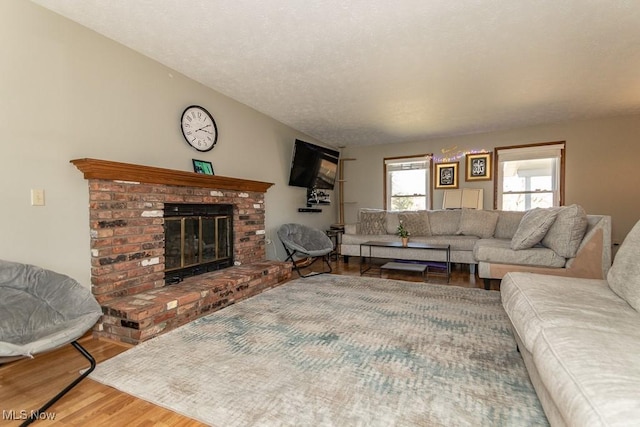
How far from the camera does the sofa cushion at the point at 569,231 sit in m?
2.90

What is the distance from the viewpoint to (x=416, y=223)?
510 centimetres

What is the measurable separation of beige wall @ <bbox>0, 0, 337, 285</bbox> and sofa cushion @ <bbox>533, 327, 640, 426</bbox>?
2.81 metres

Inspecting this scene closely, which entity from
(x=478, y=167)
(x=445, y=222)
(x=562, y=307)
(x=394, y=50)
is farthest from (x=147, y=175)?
(x=478, y=167)

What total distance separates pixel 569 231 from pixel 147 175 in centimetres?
387

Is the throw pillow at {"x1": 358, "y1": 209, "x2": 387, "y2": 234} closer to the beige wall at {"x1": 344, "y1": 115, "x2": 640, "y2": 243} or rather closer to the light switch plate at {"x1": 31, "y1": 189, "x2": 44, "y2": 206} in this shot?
the beige wall at {"x1": 344, "y1": 115, "x2": 640, "y2": 243}

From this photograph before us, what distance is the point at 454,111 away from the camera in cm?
427

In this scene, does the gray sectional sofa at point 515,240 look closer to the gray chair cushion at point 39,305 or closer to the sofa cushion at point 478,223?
the sofa cushion at point 478,223

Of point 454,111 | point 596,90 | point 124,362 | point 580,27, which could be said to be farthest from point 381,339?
point 596,90

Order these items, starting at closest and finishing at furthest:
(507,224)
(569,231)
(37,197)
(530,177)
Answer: (37,197) → (569,231) → (507,224) → (530,177)

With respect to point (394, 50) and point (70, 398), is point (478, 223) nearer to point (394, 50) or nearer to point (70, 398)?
point (394, 50)

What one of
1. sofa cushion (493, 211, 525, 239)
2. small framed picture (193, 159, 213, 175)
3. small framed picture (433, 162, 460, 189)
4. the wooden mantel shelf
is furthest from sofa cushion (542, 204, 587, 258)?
small framed picture (193, 159, 213, 175)

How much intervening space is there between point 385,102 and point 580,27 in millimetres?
1966

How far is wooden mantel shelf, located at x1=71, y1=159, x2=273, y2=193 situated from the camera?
221 centimetres

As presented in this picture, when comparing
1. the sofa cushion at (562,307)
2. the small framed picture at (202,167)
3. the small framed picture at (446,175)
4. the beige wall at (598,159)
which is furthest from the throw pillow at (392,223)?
the sofa cushion at (562,307)
